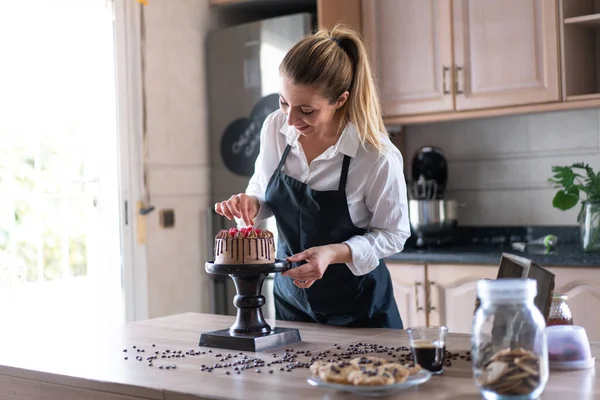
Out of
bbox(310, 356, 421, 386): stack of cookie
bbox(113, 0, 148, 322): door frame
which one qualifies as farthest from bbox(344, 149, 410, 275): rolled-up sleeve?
bbox(113, 0, 148, 322): door frame

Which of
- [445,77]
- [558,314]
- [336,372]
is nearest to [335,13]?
[445,77]

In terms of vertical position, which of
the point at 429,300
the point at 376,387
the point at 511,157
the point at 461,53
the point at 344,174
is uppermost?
the point at 461,53

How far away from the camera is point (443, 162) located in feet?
11.5

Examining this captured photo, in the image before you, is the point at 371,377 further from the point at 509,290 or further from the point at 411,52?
the point at 411,52

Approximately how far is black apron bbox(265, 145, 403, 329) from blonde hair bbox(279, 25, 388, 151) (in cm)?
12

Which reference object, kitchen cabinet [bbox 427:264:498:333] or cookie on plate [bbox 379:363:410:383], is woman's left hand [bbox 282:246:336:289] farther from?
kitchen cabinet [bbox 427:264:498:333]

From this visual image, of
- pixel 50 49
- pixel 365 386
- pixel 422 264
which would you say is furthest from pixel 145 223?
pixel 365 386

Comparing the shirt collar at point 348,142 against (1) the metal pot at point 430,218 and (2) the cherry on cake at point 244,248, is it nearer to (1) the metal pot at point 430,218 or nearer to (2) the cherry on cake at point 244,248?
(2) the cherry on cake at point 244,248

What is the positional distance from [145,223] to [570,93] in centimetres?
189

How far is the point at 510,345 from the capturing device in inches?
47.4

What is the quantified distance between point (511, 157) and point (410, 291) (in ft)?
2.74

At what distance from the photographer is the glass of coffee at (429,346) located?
142 cm

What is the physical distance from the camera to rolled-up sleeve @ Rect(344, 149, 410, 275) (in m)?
1.97

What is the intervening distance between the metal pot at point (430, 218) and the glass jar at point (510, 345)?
7.18 ft
